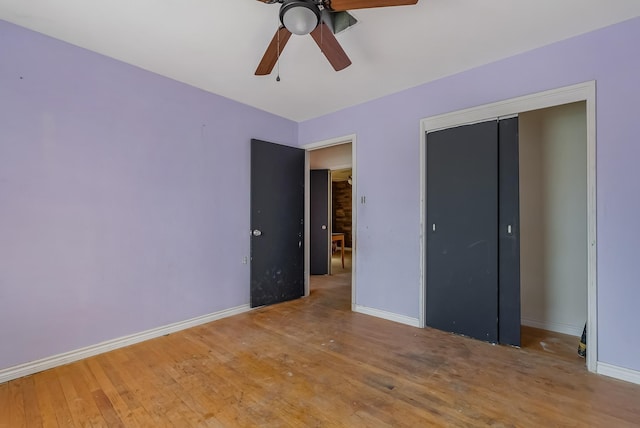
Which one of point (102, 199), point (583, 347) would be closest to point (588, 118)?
point (583, 347)

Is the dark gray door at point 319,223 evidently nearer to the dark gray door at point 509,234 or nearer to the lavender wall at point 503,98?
the lavender wall at point 503,98

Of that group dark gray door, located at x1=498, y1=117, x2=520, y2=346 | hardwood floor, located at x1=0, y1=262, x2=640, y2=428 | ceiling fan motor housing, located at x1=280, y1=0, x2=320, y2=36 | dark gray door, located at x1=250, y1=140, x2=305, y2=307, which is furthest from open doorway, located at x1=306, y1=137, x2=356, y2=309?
ceiling fan motor housing, located at x1=280, y1=0, x2=320, y2=36

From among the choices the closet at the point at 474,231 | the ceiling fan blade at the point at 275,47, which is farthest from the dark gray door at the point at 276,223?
the closet at the point at 474,231

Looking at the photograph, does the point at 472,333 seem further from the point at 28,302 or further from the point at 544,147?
the point at 28,302

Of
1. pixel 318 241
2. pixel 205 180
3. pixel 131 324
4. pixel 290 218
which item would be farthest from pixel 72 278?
pixel 318 241

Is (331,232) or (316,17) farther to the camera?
(331,232)

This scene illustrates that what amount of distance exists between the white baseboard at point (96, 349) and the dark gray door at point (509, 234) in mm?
2896

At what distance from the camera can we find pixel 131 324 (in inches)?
108

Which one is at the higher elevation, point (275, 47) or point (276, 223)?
point (275, 47)

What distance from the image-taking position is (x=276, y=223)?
3.95m

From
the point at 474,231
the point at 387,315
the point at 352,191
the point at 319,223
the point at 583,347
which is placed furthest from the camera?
the point at 319,223

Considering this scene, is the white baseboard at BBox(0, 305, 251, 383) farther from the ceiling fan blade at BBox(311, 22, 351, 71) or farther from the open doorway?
the ceiling fan blade at BBox(311, 22, 351, 71)

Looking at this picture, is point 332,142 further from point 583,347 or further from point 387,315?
point 583,347

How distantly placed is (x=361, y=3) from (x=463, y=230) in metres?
2.16
